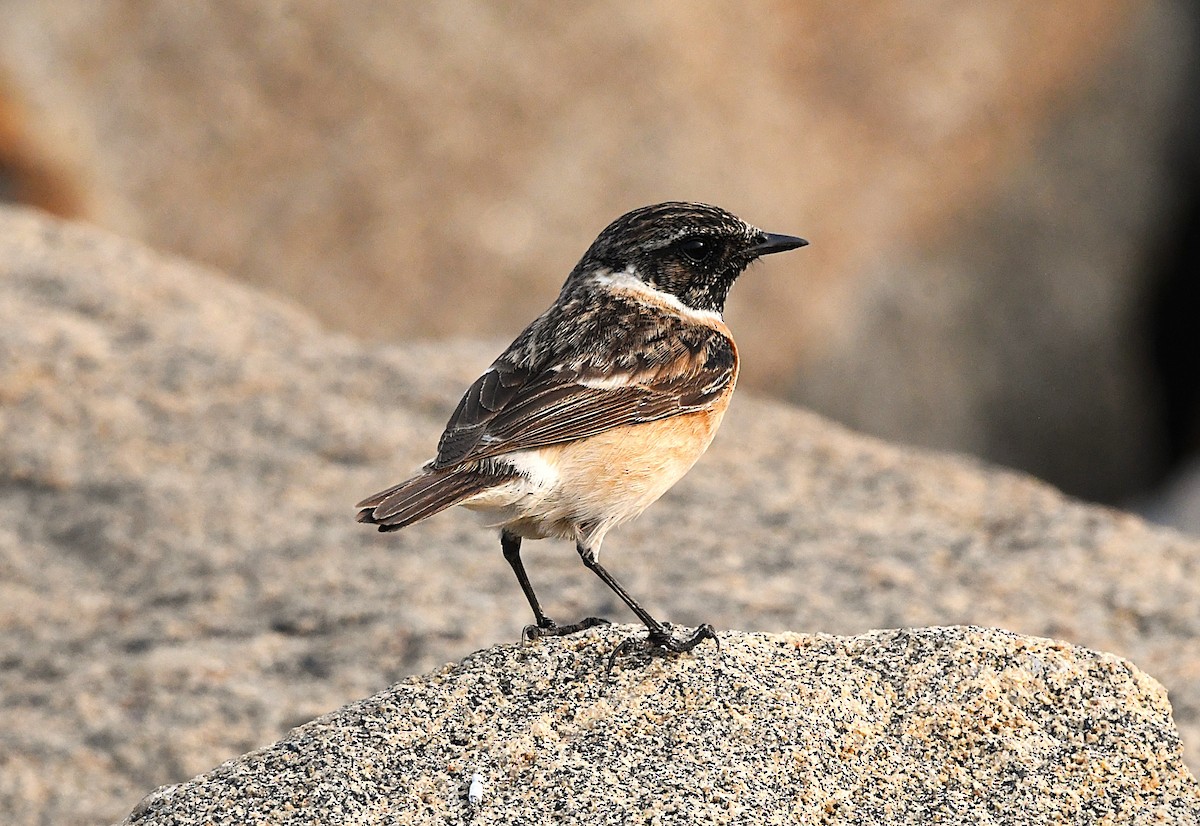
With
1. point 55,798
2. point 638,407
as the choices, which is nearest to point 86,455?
point 55,798

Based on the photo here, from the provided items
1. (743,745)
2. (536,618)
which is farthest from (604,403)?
(743,745)

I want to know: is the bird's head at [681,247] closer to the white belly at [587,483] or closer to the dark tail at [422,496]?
the white belly at [587,483]

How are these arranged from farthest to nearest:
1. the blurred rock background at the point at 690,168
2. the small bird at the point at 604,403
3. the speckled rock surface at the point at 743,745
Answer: the blurred rock background at the point at 690,168 → the small bird at the point at 604,403 → the speckled rock surface at the point at 743,745

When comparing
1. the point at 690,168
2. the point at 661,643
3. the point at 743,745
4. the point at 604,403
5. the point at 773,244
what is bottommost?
the point at 743,745

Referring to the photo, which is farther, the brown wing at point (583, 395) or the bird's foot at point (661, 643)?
the brown wing at point (583, 395)

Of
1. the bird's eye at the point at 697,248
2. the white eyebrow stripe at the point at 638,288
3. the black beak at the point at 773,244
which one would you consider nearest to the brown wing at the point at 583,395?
the white eyebrow stripe at the point at 638,288

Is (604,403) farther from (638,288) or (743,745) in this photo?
(743,745)

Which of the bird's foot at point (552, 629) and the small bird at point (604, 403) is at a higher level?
the small bird at point (604, 403)
